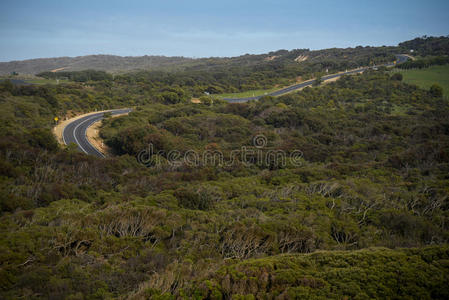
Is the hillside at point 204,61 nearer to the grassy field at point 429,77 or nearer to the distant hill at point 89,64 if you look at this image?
the distant hill at point 89,64

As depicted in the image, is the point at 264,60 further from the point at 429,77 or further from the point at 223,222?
the point at 223,222

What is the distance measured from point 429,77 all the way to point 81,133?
6433 cm

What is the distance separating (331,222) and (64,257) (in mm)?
10089

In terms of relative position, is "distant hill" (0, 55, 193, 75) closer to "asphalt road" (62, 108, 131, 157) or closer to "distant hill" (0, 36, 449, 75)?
"distant hill" (0, 36, 449, 75)

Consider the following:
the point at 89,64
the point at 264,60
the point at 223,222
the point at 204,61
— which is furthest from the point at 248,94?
the point at 89,64

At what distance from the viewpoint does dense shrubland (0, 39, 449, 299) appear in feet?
26.1

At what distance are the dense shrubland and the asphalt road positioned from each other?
259cm

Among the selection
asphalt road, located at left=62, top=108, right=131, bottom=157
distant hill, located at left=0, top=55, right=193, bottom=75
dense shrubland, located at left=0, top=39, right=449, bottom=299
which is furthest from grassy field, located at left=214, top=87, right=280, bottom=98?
distant hill, located at left=0, top=55, right=193, bottom=75

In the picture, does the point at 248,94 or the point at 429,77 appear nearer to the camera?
the point at 429,77

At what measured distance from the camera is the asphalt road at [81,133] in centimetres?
3288

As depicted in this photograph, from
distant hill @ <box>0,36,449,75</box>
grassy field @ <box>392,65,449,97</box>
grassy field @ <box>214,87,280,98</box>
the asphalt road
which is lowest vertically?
the asphalt road

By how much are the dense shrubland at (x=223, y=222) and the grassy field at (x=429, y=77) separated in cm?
3085

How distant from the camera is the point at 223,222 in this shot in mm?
12781

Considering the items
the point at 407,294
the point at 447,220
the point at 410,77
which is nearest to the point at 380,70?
the point at 410,77
